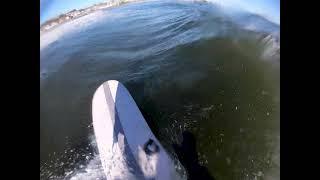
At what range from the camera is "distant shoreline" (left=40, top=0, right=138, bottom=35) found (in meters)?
1.51

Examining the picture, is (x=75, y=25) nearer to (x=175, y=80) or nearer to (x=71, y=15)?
(x=71, y=15)

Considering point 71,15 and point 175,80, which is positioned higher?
point 71,15

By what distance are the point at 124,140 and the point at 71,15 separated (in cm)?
46

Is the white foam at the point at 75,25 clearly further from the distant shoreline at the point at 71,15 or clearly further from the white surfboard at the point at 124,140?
the white surfboard at the point at 124,140

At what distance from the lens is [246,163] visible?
146cm

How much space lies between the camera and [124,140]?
1.46m

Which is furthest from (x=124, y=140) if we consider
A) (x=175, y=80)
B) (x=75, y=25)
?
(x=75, y=25)

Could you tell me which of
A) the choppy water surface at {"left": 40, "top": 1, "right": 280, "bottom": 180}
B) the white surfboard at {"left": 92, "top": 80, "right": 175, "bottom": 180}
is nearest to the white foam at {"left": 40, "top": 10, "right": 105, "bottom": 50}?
the choppy water surface at {"left": 40, "top": 1, "right": 280, "bottom": 180}

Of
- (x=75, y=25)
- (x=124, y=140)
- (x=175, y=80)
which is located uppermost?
(x=75, y=25)

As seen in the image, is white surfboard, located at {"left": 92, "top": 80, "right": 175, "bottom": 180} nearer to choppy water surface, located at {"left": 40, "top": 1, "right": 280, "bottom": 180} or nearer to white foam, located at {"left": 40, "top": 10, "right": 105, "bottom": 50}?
choppy water surface, located at {"left": 40, "top": 1, "right": 280, "bottom": 180}

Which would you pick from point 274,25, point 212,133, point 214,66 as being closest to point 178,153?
point 212,133

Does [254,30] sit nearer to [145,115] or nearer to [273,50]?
[273,50]
